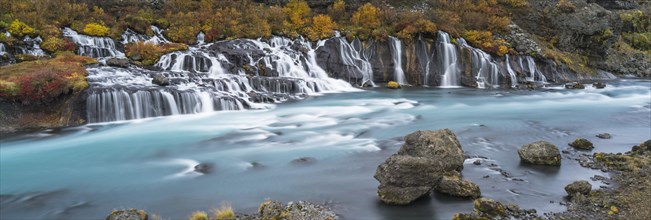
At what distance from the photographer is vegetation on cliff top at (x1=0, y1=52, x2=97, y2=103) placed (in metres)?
16.7

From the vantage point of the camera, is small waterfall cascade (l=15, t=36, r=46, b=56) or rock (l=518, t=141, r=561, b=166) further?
small waterfall cascade (l=15, t=36, r=46, b=56)

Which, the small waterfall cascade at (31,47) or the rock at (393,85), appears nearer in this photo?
the small waterfall cascade at (31,47)

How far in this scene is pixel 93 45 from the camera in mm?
24984

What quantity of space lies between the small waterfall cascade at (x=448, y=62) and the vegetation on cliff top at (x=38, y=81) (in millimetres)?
20472

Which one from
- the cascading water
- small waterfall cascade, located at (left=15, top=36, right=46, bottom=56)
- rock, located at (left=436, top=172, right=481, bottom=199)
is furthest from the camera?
the cascading water

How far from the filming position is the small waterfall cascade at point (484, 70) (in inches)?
1161

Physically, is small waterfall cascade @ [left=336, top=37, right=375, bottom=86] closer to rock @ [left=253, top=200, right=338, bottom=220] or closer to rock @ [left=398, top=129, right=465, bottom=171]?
rock @ [left=398, top=129, right=465, bottom=171]

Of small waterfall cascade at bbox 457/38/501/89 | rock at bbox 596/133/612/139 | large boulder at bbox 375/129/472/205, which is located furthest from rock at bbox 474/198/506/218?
small waterfall cascade at bbox 457/38/501/89

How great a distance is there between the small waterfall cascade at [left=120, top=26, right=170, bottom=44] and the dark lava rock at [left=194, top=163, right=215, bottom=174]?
55.5 feet

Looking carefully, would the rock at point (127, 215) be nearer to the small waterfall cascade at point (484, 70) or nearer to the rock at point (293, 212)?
the rock at point (293, 212)

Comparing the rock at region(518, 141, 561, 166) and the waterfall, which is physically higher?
the waterfall

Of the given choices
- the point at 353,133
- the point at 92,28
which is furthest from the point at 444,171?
the point at 92,28

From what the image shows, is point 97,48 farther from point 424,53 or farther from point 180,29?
point 424,53

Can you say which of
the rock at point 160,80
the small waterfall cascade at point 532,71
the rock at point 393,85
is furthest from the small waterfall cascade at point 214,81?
the small waterfall cascade at point 532,71
